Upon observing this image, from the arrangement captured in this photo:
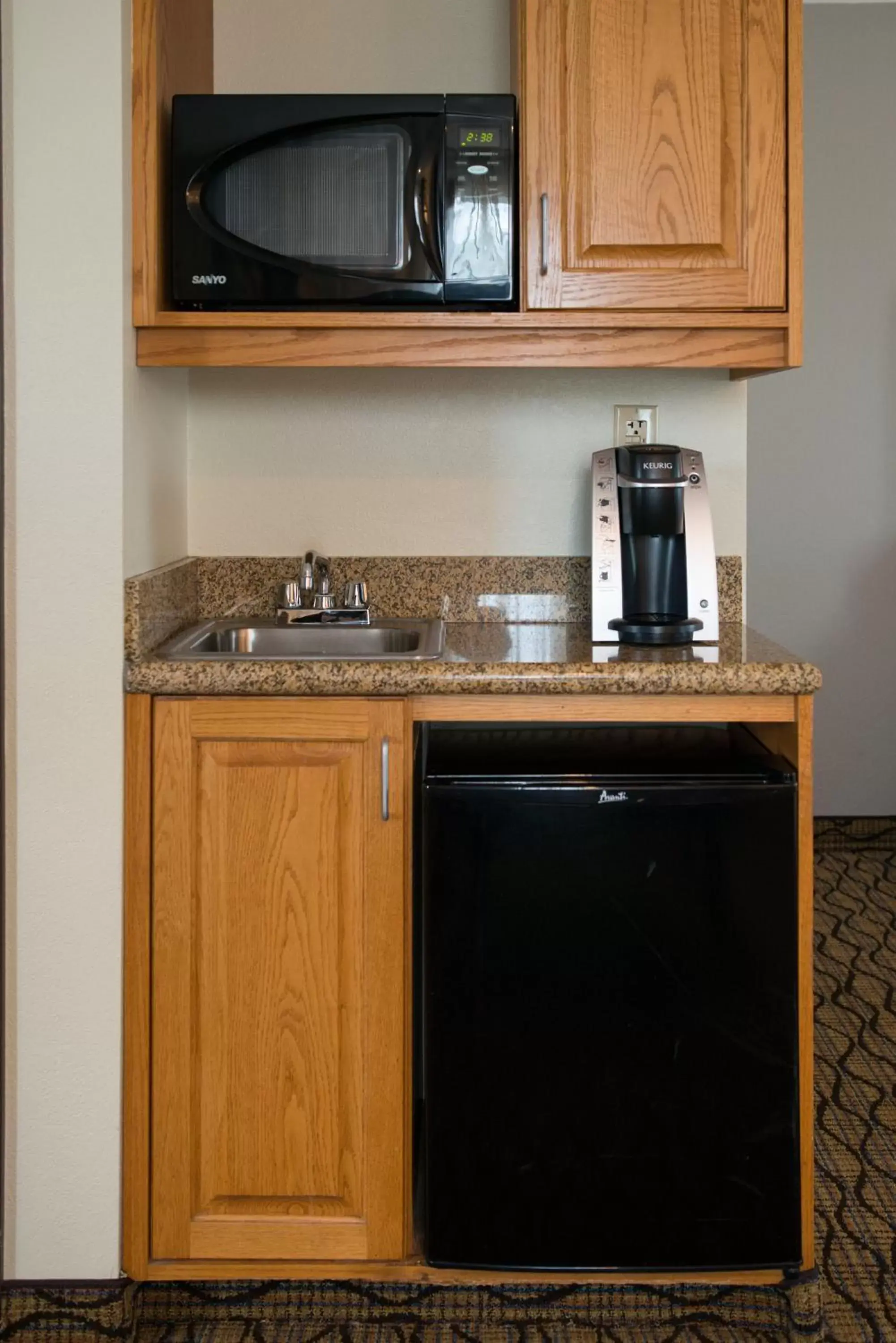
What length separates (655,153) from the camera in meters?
1.92

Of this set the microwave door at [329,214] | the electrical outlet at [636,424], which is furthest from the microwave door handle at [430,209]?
the electrical outlet at [636,424]

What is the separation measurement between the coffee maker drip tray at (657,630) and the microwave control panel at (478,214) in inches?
21.5

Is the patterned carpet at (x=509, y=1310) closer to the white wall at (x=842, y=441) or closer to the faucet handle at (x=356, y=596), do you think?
the faucet handle at (x=356, y=596)

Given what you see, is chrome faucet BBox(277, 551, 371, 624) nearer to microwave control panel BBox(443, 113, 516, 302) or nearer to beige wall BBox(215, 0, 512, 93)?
microwave control panel BBox(443, 113, 516, 302)

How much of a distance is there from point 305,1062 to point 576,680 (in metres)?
0.67

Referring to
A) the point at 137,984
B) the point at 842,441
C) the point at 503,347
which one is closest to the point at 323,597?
the point at 503,347

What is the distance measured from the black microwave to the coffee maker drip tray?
0.54m

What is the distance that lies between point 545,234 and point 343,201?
0.31 m

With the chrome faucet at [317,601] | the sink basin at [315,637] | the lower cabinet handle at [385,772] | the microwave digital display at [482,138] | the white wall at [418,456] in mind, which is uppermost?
the microwave digital display at [482,138]

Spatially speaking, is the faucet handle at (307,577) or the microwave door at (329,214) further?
the faucet handle at (307,577)

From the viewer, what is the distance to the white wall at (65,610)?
1.73m

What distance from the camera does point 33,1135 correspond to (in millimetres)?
1805

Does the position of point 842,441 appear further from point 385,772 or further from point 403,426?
point 385,772

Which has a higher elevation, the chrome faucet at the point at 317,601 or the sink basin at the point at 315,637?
the chrome faucet at the point at 317,601
